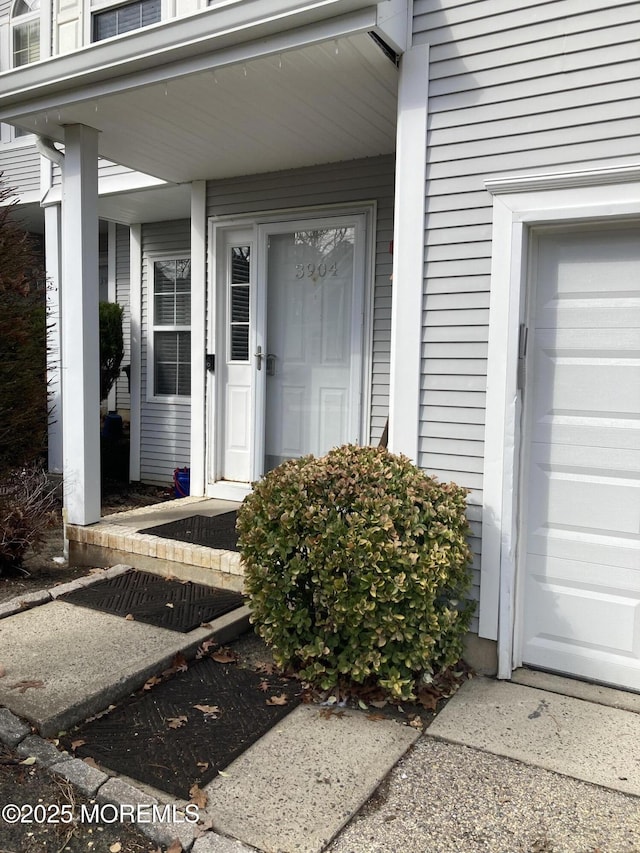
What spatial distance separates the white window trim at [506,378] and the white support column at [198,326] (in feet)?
10.4

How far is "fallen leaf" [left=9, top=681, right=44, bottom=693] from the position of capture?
110 inches

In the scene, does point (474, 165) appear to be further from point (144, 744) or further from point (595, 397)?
point (144, 744)

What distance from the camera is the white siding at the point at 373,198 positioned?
489 cm

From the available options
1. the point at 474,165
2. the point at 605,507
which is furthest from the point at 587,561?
the point at 474,165

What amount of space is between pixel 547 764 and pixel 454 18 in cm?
328

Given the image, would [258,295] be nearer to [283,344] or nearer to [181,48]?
[283,344]

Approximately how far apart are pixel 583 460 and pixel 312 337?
272 cm

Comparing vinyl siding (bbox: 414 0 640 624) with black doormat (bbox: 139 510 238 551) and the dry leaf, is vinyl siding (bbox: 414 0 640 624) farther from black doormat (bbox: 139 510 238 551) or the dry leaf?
black doormat (bbox: 139 510 238 551)

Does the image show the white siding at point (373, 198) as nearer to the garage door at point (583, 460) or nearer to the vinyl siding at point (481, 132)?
the vinyl siding at point (481, 132)

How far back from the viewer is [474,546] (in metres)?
3.24

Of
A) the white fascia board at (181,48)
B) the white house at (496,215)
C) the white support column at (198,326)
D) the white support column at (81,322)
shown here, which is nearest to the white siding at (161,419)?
the white support column at (198,326)

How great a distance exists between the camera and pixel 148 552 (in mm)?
4344

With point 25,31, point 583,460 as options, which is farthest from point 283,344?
point 25,31

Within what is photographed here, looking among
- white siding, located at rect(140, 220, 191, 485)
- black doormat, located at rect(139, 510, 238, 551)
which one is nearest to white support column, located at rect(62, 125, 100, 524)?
black doormat, located at rect(139, 510, 238, 551)
